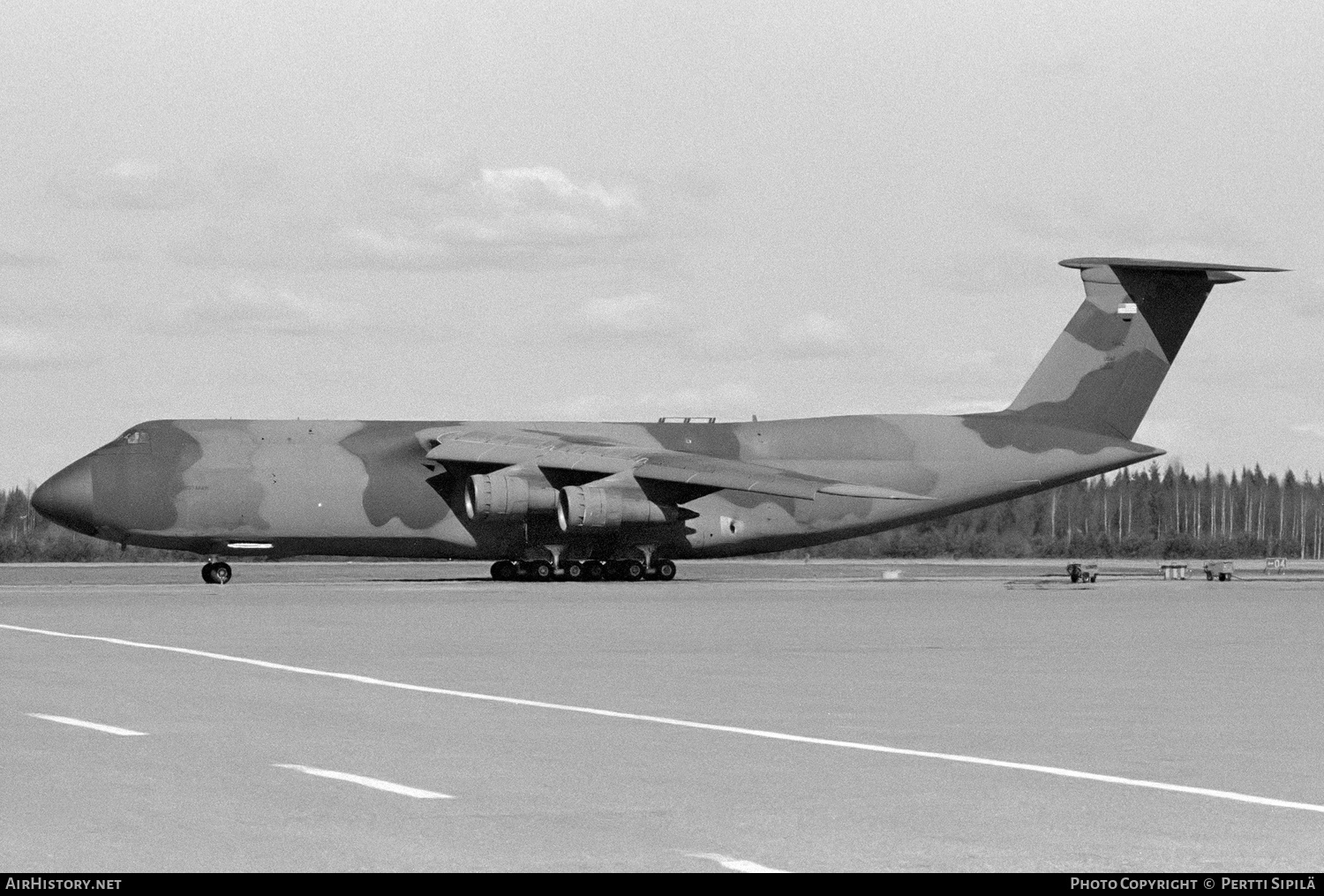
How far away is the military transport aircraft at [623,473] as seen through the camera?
46.2 m

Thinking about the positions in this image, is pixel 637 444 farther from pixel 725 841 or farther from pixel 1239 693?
pixel 725 841

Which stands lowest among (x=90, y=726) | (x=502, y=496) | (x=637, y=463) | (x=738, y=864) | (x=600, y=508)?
(x=738, y=864)

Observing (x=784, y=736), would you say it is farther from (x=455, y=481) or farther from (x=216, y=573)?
(x=216, y=573)

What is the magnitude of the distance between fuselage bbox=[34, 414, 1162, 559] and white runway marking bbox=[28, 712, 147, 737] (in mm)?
31484

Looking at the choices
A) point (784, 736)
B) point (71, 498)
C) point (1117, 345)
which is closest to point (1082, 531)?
point (1117, 345)

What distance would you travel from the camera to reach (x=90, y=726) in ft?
47.7

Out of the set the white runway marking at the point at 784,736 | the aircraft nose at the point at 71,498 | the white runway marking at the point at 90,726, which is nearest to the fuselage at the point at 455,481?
the aircraft nose at the point at 71,498

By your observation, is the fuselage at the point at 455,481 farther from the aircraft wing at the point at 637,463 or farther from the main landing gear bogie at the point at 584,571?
the aircraft wing at the point at 637,463

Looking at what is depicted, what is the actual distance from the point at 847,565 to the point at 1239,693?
46398 millimetres

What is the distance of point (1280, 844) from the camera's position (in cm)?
943

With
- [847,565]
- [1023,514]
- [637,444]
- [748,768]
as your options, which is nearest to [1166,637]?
[748,768]

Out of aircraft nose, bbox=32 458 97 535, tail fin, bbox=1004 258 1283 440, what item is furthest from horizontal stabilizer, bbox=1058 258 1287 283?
aircraft nose, bbox=32 458 97 535

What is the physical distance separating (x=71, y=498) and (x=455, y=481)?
9.05 meters

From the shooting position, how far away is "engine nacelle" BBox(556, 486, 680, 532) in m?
46.5
